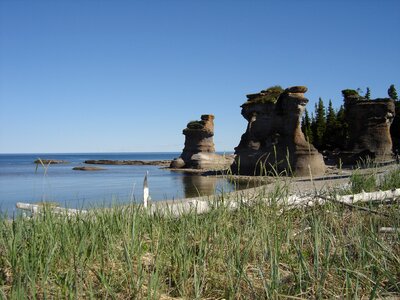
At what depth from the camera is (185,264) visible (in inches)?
133

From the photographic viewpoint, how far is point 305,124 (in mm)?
67625

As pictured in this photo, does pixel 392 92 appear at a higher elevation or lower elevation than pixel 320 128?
higher

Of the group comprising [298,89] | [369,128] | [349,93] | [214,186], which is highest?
[349,93]

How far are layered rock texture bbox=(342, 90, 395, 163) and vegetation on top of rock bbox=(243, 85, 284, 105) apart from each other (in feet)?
24.1

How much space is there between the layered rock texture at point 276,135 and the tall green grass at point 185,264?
81.2 feet

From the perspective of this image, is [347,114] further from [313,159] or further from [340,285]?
[340,285]

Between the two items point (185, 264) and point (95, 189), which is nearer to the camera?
point (185, 264)

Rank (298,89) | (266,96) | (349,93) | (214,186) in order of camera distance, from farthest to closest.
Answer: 1. (349,93)
2. (266,96)
3. (298,89)
4. (214,186)

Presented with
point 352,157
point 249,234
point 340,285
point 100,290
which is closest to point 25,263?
point 100,290

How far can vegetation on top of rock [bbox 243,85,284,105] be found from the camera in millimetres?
38969

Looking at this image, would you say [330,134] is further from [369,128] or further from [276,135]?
[276,135]

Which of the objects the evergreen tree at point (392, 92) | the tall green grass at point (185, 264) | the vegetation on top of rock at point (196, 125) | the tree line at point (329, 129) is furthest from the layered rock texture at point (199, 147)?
the tall green grass at point (185, 264)

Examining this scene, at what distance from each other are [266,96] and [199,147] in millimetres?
18298

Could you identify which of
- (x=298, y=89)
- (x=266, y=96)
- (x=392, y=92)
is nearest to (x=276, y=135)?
(x=298, y=89)
